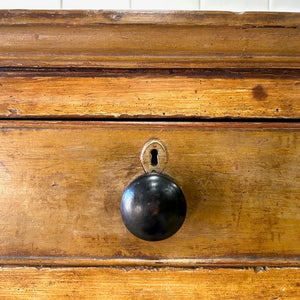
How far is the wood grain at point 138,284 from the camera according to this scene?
34 cm

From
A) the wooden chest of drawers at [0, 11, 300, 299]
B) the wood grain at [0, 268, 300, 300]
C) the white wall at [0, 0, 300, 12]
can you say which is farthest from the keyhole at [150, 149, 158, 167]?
the white wall at [0, 0, 300, 12]

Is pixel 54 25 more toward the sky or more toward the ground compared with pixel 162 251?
more toward the sky

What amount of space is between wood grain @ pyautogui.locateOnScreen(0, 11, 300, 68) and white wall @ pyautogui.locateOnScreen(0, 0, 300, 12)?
1.61 ft

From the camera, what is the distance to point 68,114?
0.34 meters

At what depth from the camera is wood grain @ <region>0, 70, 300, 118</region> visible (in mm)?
340

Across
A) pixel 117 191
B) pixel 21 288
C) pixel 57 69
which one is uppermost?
pixel 57 69

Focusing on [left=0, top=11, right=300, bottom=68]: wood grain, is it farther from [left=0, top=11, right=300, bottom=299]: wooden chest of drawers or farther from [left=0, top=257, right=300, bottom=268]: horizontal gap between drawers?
[left=0, top=257, right=300, bottom=268]: horizontal gap between drawers

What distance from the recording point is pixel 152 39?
319 mm

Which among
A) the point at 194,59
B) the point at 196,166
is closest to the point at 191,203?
the point at 196,166

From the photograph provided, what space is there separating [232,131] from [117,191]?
5.8 inches

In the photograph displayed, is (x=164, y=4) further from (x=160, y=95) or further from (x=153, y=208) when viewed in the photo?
(x=153, y=208)

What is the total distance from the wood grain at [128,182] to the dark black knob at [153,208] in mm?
36

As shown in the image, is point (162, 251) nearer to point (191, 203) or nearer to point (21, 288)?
point (191, 203)

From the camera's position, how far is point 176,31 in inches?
12.6
